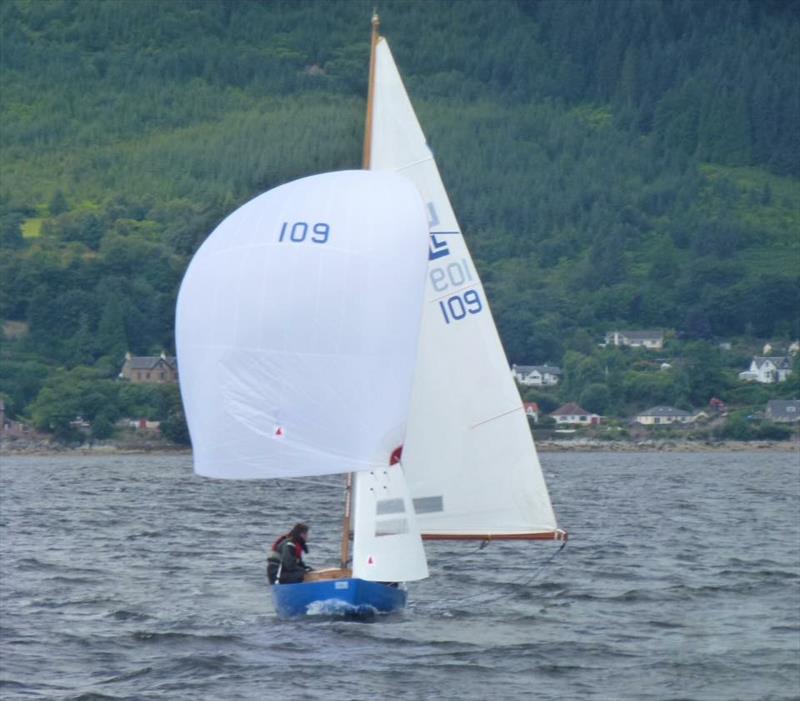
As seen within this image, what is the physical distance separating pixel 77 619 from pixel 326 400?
5.32 metres

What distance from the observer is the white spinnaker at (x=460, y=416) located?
20891 millimetres

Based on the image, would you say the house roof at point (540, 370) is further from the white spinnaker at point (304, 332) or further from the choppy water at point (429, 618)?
the white spinnaker at point (304, 332)

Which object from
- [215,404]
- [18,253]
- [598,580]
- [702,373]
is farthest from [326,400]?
[18,253]

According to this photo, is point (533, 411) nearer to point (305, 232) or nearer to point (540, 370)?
point (540, 370)

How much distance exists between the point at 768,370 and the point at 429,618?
5212 inches

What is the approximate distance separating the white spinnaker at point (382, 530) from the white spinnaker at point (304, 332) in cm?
54

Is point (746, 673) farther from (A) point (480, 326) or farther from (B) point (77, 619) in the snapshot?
(B) point (77, 619)

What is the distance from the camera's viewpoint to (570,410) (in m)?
132

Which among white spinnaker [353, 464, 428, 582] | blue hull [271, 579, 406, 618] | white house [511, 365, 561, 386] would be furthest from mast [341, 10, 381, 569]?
white house [511, 365, 561, 386]

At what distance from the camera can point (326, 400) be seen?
1864 centimetres

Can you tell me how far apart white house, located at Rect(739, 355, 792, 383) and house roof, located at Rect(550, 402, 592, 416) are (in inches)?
801

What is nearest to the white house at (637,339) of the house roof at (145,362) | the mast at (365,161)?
the house roof at (145,362)

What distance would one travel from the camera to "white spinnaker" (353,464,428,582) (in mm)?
19406

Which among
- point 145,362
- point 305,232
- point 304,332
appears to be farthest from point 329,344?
point 145,362
